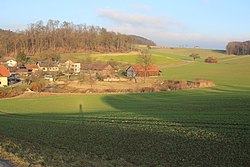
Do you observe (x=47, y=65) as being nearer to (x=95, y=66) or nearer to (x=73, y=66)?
(x=73, y=66)

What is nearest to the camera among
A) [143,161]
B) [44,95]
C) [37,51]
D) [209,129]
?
[143,161]

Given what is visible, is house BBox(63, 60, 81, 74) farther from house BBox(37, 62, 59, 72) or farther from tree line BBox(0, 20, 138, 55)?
tree line BBox(0, 20, 138, 55)

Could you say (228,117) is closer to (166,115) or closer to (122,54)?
(166,115)

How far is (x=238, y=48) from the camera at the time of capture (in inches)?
5886

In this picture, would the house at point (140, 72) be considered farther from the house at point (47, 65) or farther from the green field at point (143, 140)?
the green field at point (143, 140)

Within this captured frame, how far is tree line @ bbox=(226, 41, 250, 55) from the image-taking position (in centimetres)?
14550

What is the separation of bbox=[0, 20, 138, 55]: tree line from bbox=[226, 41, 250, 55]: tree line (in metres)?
47.5

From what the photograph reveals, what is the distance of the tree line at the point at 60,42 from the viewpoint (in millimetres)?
133000

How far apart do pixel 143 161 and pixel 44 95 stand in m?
43.6

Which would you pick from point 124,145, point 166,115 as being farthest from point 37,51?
point 124,145

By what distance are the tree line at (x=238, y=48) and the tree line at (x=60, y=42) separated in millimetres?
47536

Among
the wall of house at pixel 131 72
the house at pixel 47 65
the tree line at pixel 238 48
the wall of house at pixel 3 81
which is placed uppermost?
the tree line at pixel 238 48

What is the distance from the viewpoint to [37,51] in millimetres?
134250

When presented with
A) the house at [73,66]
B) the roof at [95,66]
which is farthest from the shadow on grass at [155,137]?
the house at [73,66]
